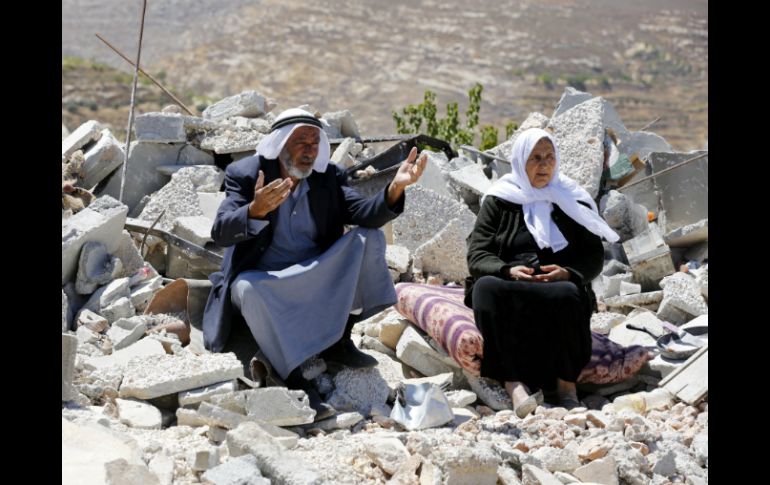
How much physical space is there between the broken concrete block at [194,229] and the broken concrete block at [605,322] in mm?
2525

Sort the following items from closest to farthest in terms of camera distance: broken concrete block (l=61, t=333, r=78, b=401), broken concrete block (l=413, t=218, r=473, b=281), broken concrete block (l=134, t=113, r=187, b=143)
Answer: broken concrete block (l=61, t=333, r=78, b=401)
broken concrete block (l=413, t=218, r=473, b=281)
broken concrete block (l=134, t=113, r=187, b=143)

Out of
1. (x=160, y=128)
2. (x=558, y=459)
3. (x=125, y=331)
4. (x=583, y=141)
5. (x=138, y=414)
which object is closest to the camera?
(x=558, y=459)

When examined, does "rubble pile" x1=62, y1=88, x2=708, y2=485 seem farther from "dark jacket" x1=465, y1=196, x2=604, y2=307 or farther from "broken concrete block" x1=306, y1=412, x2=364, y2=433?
"dark jacket" x1=465, y1=196, x2=604, y2=307

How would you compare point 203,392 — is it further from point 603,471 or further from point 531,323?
point 603,471

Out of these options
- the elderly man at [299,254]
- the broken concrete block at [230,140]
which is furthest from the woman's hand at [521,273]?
the broken concrete block at [230,140]

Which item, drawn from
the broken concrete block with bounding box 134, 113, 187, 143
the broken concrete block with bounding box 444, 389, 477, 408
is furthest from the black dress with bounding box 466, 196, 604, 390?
the broken concrete block with bounding box 134, 113, 187, 143

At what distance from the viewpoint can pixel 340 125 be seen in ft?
28.0

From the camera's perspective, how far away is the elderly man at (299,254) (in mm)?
4996

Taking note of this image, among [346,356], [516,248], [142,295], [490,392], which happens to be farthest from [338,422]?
[142,295]

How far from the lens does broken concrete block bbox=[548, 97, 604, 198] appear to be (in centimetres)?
766

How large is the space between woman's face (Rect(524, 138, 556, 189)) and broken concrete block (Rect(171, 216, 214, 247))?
2189mm

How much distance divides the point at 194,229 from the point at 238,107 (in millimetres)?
2104

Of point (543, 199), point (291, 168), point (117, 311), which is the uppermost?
point (291, 168)
